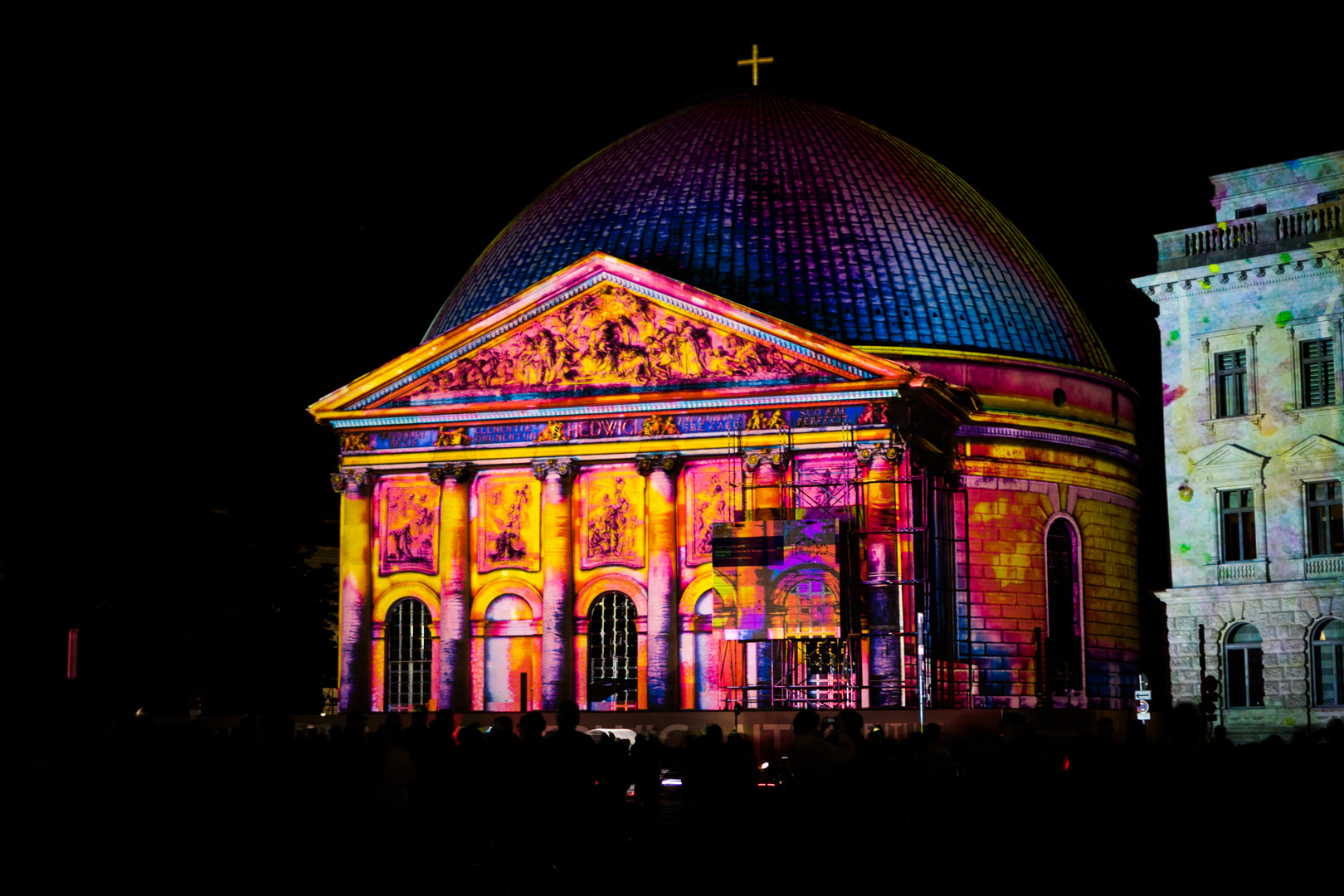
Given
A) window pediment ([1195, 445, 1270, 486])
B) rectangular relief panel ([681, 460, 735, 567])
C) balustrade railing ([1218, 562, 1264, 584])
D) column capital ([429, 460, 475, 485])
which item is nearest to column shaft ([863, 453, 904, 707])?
rectangular relief panel ([681, 460, 735, 567])

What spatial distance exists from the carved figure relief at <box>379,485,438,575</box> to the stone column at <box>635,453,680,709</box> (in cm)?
580

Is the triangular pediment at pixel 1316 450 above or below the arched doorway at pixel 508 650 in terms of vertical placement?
above

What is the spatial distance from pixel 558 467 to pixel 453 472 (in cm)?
277

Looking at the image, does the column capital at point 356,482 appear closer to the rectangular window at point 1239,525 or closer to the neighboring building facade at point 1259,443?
the neighboring building facade at point 1259,443

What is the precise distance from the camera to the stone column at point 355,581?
48531 mm

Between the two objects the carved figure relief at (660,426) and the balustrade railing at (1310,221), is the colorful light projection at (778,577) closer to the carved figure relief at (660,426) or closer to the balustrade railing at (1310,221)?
the carved figure relief at (660,426)

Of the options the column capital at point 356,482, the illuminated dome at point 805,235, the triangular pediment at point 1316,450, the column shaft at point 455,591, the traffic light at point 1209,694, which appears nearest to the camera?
the traffic light at point 1209,694

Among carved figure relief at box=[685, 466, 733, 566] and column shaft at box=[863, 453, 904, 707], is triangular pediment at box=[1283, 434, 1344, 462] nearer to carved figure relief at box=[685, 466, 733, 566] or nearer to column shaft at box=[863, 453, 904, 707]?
column shaft at box=[863, 453, 904, 707]

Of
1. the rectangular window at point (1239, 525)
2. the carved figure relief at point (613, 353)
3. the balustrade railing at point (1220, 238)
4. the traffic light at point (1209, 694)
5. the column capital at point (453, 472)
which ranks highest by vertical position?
the balustrade railing at point (1220, 238)

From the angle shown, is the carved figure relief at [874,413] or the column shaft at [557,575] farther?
the column shaft at [557,575]

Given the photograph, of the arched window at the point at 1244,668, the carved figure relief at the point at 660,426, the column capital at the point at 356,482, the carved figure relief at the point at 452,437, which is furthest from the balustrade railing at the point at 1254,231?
the column capital at the point at 356,482

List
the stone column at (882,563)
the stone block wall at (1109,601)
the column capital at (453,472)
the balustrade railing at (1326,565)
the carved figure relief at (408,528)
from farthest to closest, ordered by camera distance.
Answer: the stone block wall at (1109,601), the carved figure relief at (408,528), the column capital at (453,472), the stone column at (882,563), the balustrade railing at (1326,565)

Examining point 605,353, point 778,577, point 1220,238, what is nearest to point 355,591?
point 605,353

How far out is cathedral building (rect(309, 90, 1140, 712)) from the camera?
45125 mm
